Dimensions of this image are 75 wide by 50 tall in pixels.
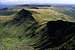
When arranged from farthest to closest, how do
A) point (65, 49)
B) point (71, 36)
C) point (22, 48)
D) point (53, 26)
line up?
1. point (53, 26)
2. point (22, 48)
3. point (71, 36)
4. point (65, 49)

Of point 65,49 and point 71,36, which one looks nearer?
point 65,49

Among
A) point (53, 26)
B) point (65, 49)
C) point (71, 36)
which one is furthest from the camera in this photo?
point (53, 26)

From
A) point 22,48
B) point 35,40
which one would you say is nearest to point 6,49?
point 22,48

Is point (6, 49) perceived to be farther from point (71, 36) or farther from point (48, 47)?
point (71, 36)

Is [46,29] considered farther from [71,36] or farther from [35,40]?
[71,36]

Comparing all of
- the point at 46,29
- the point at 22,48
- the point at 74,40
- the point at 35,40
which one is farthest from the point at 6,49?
the point at 74,40

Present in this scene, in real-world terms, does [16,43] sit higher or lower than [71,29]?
lower
